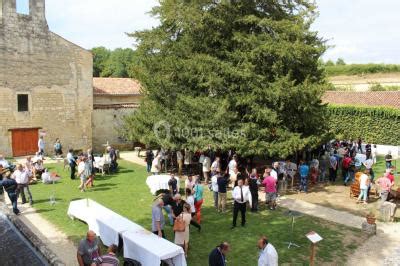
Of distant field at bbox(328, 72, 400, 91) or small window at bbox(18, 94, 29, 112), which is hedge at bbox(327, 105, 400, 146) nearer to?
distant field at bbox(328, 72, 400, 91)

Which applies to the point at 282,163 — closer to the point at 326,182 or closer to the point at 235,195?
the point at 326,182

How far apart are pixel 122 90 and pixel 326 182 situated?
19.6 m

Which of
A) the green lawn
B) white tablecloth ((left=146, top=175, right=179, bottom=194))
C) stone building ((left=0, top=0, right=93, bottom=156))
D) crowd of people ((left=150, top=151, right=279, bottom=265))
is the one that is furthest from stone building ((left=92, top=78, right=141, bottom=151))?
white tablecloth ((left=146, top=175, right=179, bottom=194))

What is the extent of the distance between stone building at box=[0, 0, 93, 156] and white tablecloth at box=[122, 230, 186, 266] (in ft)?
58.1

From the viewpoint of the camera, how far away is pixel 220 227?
13586mm

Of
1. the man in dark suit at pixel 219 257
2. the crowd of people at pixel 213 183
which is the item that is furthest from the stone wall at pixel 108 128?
the man in dark suit at pixel 219 257

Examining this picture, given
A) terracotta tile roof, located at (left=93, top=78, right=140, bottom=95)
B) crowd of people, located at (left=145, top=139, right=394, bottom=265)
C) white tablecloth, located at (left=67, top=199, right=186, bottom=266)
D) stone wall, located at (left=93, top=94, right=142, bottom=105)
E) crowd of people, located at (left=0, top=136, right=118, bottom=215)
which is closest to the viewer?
white tablecloth, located at (left=67, top=199, right=186, bottom=266)

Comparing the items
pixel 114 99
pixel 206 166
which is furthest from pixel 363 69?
pixel 206 166

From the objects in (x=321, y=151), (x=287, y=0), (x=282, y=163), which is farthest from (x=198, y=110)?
(x=321, y=151)

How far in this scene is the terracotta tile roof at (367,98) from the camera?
3481cm

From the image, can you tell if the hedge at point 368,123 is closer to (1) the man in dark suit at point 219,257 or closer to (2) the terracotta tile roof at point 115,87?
(2) the terracotta tile roof at point 115,87

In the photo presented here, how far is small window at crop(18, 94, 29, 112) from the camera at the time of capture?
993 inches

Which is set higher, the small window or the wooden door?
the small window

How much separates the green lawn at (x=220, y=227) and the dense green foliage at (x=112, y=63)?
177 feet
